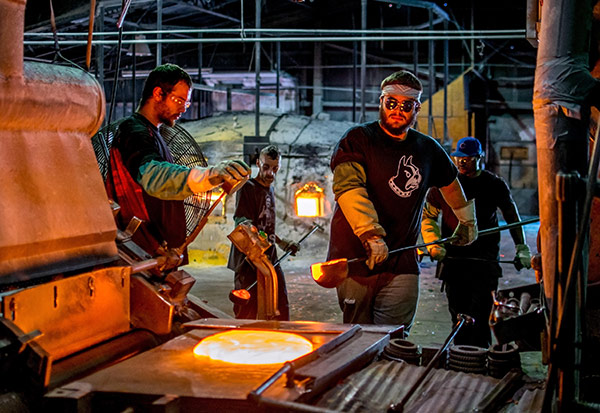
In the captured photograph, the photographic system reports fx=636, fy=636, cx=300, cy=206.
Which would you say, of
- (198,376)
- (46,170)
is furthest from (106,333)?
(46,170)

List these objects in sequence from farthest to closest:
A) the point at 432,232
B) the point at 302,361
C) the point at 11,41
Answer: the point at 432,232 < the point at 11,41 < the point at 302,361

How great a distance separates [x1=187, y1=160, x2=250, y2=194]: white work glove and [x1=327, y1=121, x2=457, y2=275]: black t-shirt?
1314 mm

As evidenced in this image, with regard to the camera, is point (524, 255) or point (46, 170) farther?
point (524, 255)

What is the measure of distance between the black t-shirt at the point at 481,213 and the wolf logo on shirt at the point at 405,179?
1.61 meters

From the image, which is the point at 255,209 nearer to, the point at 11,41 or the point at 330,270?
the point at 330,270

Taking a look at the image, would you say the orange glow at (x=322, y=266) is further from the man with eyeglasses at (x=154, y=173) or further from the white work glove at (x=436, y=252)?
the white work glove at (x=436, y=252)

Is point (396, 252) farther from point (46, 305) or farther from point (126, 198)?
point (46, 305)

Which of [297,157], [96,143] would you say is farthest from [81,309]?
[297,157]

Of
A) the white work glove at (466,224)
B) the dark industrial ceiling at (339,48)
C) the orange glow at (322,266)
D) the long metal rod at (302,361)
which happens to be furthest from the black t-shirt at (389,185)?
the dark industrial ceiling at (339,48)

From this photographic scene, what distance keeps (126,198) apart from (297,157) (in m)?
9.01

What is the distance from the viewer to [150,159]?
350 centimetres

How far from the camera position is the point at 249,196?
21.7 ft

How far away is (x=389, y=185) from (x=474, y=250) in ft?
6.13

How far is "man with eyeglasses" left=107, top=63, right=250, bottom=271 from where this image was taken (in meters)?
3.31
